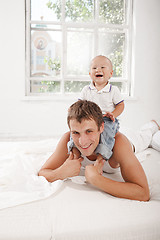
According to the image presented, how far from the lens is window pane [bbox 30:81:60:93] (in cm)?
433

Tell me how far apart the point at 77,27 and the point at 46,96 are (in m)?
1.34

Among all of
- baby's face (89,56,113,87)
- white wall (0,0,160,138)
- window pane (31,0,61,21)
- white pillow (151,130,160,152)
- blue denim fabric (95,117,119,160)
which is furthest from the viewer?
window pane (31,0,61,21)

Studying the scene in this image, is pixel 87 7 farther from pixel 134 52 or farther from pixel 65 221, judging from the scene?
Answer: pixel 65 221

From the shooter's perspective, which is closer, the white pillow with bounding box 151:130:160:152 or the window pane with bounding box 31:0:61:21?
the white pillow with bounding box 151:130:160:152

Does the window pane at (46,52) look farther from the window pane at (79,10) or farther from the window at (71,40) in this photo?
the window pane at (79,10)

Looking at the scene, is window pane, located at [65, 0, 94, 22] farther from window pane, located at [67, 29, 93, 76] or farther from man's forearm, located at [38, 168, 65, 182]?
man's forearm, located at [38, 168, 65, 182]

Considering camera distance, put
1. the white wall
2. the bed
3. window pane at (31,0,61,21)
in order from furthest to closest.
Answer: window pane at (31,0,61,21)
the white wall
the bed

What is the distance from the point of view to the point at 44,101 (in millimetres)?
4172

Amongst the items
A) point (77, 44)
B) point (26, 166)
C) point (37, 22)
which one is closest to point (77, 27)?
point (77, 44)

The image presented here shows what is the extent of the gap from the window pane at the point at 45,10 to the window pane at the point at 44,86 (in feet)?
3.63

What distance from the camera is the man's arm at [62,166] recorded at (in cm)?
128

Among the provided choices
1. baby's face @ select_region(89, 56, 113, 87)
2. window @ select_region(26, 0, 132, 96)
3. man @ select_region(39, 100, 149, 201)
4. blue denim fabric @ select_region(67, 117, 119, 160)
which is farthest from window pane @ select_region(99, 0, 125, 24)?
man @ select_region(39, 100, 149, 201)

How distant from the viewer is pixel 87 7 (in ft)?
14.0

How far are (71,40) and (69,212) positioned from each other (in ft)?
12.5
